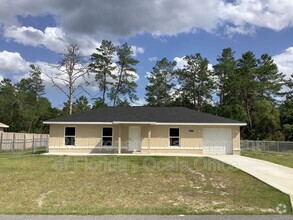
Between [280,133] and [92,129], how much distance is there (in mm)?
27522

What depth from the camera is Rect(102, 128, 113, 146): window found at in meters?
25.2

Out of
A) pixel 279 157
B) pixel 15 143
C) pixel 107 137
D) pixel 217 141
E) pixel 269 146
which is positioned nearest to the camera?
Result: pixel 279 157

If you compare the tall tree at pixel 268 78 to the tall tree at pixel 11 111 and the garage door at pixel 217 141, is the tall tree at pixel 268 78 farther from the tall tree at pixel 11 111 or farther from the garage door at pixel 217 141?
the tall tree at pixel 11 111

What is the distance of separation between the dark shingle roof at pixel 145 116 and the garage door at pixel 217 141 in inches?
32.6

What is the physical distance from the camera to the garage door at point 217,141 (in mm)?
25469

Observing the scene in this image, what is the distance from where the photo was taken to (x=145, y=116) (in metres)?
26.7

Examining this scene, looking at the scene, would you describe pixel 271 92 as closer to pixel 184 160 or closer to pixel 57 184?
pixel 184 160

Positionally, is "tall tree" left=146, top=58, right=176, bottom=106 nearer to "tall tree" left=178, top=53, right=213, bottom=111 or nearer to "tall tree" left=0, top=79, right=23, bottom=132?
"tall tree" left=178, top=53, right=213, bottom=111

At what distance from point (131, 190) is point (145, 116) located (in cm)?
1499

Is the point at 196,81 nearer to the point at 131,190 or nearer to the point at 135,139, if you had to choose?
the point at 135,139

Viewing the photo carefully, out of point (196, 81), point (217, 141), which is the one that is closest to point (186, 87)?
point (196, 81)

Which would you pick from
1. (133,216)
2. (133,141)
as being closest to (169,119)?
(133,141)

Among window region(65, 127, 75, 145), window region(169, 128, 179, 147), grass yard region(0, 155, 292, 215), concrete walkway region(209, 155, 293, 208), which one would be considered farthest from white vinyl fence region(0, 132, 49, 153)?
concrete walkway region(209, 155, 293, 208)

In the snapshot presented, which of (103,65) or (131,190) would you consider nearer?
(131,190)
